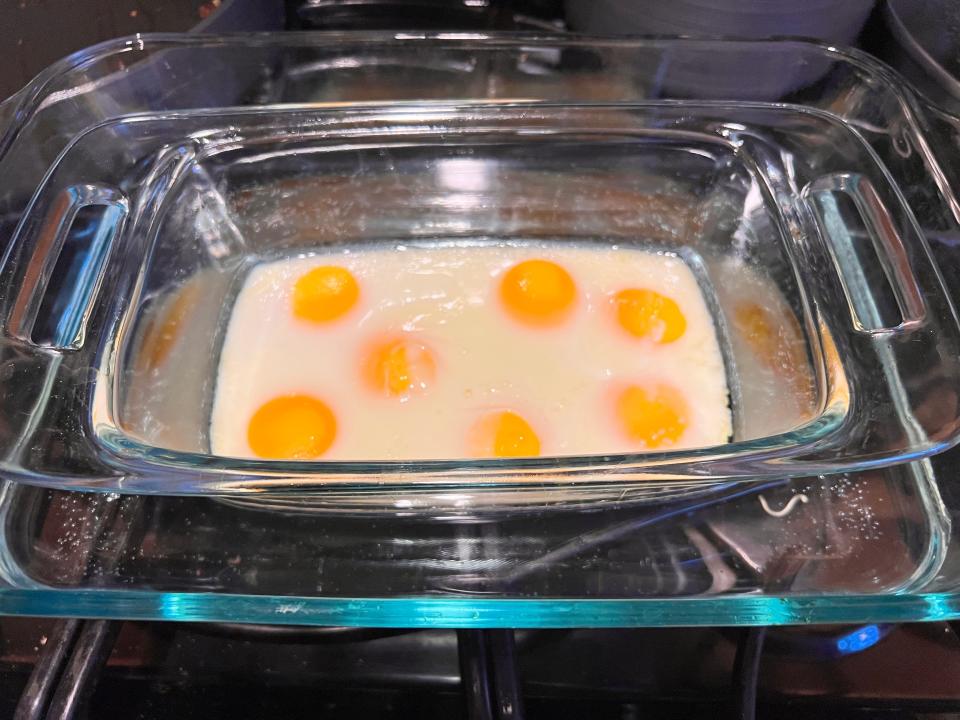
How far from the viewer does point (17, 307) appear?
764 millimetres

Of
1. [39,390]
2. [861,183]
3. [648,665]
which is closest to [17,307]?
[39,390]

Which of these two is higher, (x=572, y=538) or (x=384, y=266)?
(x=384, y=266)

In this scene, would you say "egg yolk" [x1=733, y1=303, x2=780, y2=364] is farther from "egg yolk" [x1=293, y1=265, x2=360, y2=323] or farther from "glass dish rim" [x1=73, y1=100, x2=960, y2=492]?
"egg yolk" [x1=293, y1=265, x2=360, y2=323]

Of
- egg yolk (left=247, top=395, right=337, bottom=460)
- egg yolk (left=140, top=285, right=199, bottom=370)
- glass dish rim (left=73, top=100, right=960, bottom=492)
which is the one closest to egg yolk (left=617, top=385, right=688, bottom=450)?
glass dish rim (left=73, top=100, right=960, bottom=492)

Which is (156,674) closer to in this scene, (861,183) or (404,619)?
(404,619)

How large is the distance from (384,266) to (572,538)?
0.56m


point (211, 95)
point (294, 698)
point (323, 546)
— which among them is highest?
point (211, 95)

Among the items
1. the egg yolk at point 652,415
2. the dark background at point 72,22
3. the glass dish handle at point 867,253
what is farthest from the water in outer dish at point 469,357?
the dark background at point 72,22

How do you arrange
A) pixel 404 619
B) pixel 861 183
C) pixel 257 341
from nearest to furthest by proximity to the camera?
pixel 404 619, pixel 861 183, pixel 257 341

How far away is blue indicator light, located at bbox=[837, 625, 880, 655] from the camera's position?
758mm

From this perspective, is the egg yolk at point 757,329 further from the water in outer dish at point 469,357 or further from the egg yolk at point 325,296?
the egg yolk at point 325,296

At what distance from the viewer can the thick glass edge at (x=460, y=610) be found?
656 millimetres

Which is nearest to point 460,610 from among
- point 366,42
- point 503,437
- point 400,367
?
point 503,437

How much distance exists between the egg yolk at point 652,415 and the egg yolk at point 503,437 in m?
0.13
